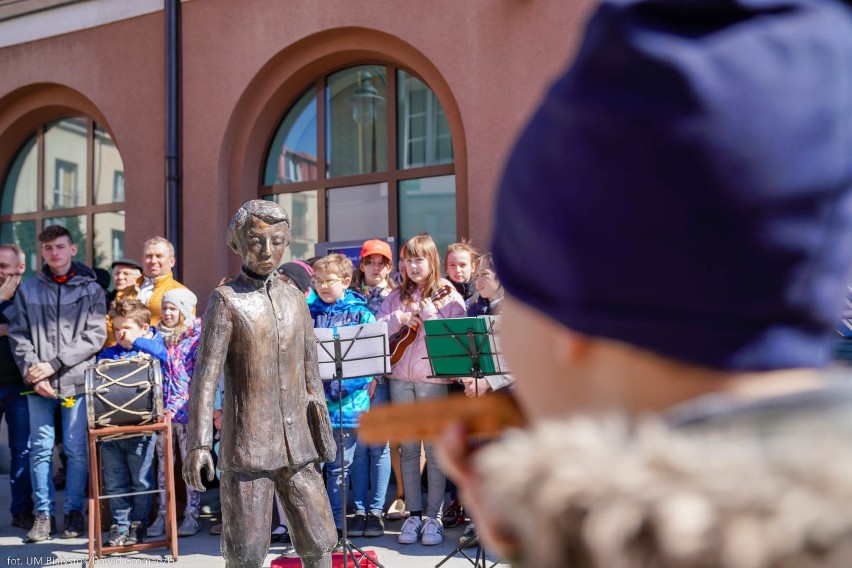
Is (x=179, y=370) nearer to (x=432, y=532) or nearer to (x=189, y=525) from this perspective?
(x=189, y=525)

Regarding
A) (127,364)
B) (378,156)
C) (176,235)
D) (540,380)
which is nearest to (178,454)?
(127,364)

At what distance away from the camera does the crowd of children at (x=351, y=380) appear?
20.2ft

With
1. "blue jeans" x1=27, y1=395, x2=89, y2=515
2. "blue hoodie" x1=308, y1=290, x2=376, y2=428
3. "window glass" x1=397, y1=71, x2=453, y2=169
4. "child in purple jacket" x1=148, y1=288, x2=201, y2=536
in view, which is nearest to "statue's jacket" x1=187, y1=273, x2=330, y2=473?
"blue hoodie" x1=308, y1=290, x2=376, y2=428

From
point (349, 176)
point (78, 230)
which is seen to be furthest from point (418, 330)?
point (78, 230)

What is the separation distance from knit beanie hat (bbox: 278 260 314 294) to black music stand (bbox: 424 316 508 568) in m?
1.56

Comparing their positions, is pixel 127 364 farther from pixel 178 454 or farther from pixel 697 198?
pixel 697 198

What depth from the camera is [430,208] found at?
8406 mm

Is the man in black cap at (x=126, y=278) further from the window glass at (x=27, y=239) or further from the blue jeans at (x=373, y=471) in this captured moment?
the window glass at (x=27, y=239)

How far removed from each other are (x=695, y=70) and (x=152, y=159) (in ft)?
30.1

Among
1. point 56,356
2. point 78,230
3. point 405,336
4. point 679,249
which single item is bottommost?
point 56,356

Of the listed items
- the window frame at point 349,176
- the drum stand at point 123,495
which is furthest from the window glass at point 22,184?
the drum stand at point 123,495

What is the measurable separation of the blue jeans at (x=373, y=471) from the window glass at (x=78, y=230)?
17.9 feet

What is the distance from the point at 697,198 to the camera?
0.65 meters

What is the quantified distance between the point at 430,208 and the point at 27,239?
221 inches
